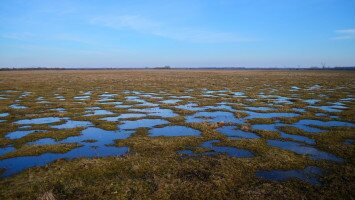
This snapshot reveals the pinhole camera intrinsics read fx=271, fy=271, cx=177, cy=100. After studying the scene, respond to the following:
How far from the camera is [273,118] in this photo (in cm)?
2455

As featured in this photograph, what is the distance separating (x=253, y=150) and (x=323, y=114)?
600 inches

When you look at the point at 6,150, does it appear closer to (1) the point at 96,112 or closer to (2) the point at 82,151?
(2) the point at 82,151

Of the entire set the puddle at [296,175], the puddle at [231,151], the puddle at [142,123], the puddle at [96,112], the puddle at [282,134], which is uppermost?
the puddle at [96,112]

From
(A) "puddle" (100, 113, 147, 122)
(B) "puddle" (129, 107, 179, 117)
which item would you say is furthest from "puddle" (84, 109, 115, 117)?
(B) "puddle" (129, 107, 179, 117)

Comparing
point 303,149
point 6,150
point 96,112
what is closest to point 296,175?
point 303,149

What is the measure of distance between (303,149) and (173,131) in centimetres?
873

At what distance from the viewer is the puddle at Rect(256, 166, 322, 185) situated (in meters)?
11.8

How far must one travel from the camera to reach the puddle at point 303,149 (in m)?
14.5

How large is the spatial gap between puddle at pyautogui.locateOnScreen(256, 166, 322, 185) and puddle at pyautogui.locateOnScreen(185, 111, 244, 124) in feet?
33.9

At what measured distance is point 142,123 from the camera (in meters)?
22.7

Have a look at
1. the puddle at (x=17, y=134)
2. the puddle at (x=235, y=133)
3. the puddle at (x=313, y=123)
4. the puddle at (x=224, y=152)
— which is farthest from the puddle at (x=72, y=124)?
the puddle at (x=313, y=123)

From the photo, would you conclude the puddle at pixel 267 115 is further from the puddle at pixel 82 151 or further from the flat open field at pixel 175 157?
the puddle at pixel 82 151

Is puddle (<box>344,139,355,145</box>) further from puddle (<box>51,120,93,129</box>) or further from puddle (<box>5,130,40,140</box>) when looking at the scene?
puddle (<box>5,130,40,140</box>)

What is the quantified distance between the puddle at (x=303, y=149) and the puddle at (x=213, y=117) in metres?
6.06
